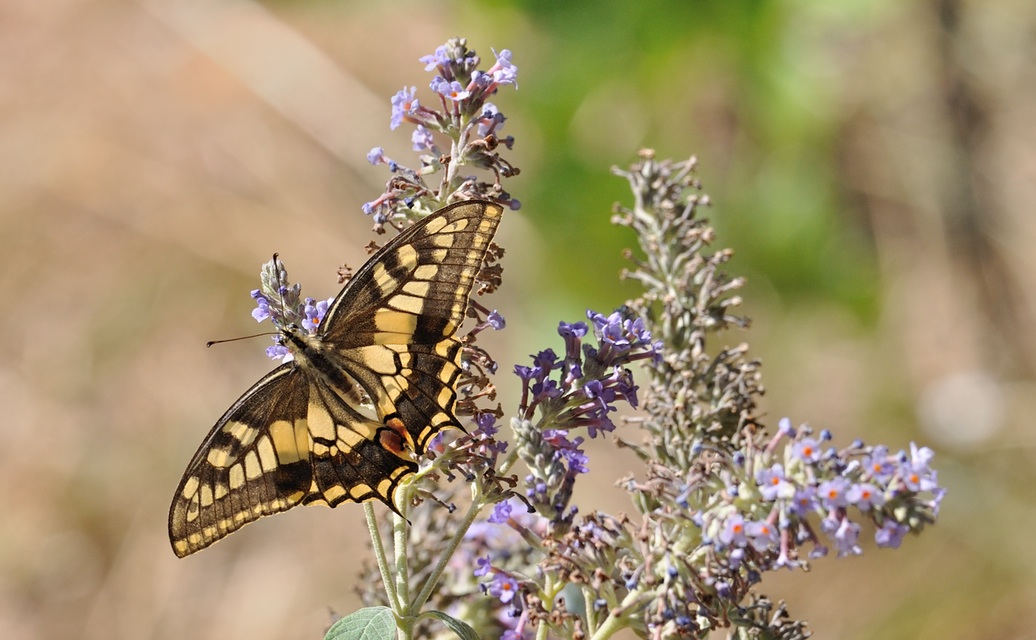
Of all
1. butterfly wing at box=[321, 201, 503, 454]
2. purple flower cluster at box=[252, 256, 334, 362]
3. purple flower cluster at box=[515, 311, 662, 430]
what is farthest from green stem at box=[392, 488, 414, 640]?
purple flower cluster at box=[252, 256, 334, 362]

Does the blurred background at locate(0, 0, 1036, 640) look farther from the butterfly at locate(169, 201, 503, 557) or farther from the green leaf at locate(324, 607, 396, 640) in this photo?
the green leaf at locate(324, 607, 396, 640)

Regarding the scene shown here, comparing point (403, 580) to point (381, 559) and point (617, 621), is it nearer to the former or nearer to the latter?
point (381, 559)

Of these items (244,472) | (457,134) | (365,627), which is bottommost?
(365,627)

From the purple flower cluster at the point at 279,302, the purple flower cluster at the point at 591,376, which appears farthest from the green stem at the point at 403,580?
the purple flower cluster at the point at 279,302

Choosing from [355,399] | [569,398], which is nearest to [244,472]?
[355,399]

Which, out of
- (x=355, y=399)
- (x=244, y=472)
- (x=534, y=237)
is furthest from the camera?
(x=534, y=237)

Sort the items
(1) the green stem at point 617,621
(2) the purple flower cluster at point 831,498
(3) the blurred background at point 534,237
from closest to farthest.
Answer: (2) the purple flower cluster at point 831,498, (1) the green stem at point 617,621, (3) the blurred background at point 534,237

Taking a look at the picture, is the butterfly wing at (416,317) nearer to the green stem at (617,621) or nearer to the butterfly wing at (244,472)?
the butterfly wing at (244,472)

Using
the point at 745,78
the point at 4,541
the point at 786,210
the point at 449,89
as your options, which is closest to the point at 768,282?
the point at 786,210
